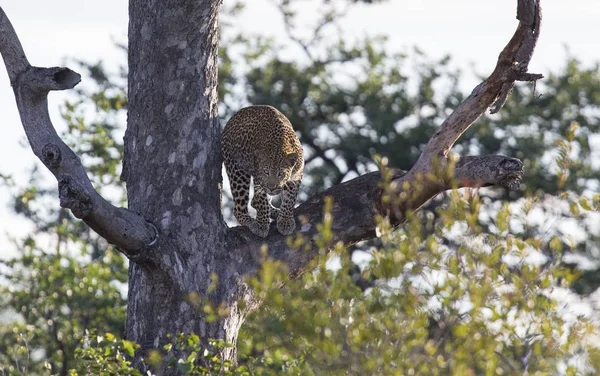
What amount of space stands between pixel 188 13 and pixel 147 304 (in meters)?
1.73

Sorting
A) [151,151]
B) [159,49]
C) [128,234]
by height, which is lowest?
[128,234]

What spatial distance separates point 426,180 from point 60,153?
6.93ft

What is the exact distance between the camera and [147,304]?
7.44 metres

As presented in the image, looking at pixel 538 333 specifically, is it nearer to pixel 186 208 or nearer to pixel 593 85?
pixel 186 208

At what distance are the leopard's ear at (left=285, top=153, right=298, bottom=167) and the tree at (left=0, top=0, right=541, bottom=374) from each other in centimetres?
170

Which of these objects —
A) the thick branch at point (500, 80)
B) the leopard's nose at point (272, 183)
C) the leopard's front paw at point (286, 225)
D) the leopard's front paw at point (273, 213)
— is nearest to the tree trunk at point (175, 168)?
the leopard's front paw at point (286, 225)

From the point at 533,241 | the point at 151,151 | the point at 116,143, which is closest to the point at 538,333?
the point at 533,241

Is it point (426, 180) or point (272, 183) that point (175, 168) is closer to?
point (426, 180)

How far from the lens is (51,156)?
23.1ft

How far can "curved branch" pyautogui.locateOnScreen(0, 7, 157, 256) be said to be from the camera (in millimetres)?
6910

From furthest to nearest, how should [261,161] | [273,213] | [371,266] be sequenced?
[261,161], [273,213], [371,266]

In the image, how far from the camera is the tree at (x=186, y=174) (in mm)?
7336

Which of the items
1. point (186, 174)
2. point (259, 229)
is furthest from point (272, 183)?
point (186, 174)

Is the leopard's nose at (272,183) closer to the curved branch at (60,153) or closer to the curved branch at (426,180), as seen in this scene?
the curved branch at (426,180)
